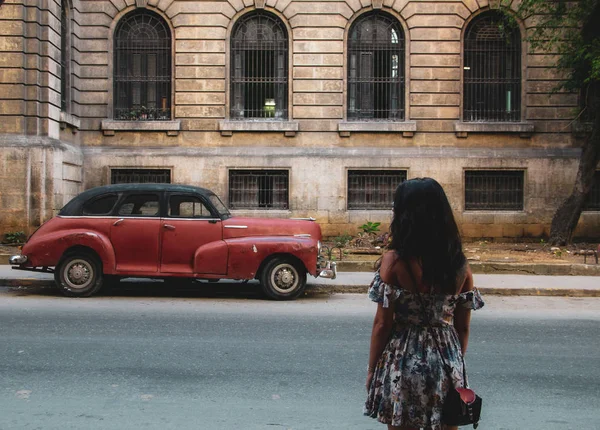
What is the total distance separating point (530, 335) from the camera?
8375mm

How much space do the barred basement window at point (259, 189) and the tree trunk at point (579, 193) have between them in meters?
7.85

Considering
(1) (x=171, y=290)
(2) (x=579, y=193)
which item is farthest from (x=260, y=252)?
(2) (x=579, y=193)

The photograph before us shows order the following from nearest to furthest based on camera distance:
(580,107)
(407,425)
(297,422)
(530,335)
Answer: (407,425)
(297,422)
(530,335)
(580,107)

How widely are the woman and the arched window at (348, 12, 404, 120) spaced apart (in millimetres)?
19091

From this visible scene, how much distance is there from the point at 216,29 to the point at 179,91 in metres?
2.20

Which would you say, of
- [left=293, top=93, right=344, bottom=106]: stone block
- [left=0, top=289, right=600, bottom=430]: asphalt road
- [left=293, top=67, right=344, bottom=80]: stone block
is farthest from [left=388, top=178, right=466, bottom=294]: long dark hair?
[left=293, top=67, right=344, bottom=80]: stone block

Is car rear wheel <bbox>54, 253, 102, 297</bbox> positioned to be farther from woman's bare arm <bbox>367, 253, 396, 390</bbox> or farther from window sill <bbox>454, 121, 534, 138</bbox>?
A: window sill <bbox>454, 121, 534, 138</bbox>

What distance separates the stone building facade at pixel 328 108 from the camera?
21.5 meters

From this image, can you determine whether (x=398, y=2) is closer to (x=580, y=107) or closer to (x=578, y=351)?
(x=580, y=107)

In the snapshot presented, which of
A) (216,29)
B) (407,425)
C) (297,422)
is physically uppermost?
(216,29)

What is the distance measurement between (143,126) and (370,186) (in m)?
7.17

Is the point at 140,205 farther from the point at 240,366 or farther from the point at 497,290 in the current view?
the point at 497,290

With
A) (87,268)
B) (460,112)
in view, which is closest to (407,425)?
(87,268)

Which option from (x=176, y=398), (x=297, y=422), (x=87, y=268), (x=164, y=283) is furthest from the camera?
(x=164, y=283)
